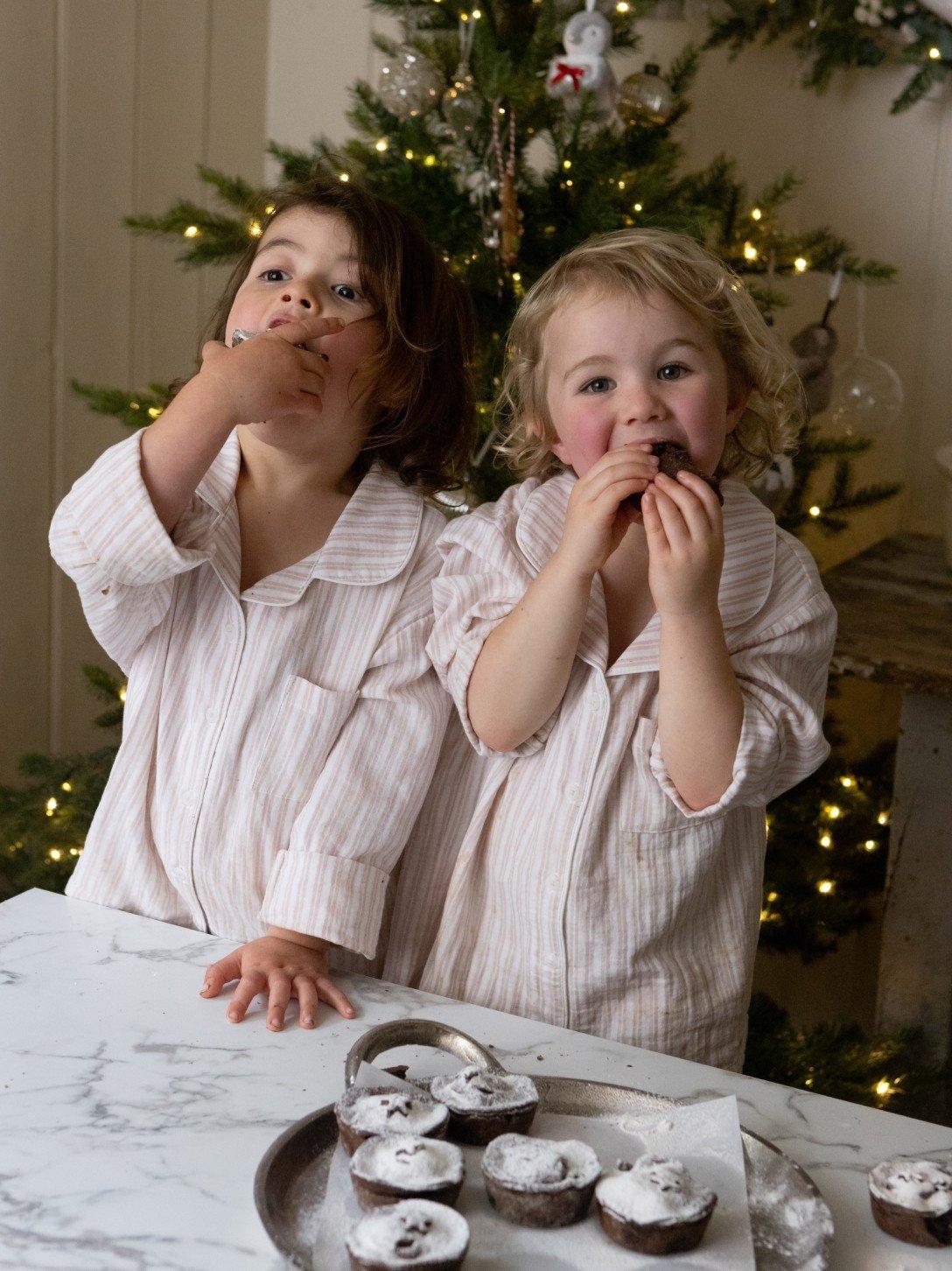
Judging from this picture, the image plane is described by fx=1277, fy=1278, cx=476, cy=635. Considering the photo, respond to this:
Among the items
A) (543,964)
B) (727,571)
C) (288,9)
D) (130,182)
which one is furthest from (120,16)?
(543,964)

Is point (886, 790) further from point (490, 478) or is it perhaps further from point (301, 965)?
point (301, 965)

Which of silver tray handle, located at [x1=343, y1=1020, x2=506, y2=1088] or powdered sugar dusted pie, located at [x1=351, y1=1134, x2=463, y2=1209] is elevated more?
powdered sugar dusted pie, located at [x1=351, y1=1134, x2=463, y2=1209]

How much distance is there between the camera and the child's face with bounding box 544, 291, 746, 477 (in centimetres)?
113

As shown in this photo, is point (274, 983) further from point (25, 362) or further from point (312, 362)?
point (25, 362)

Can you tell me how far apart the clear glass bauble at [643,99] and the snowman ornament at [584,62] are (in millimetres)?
153

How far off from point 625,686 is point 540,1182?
0.57 meters

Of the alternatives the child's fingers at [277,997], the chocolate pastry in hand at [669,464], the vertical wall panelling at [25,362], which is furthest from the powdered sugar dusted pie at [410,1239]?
the vertical wall panelling at [25,362]

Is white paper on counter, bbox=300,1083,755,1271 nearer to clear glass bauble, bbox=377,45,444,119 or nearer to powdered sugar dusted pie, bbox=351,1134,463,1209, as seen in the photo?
powdered sugar dusted pie, bbox=351,1134,463,1209

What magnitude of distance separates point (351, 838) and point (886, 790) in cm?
143

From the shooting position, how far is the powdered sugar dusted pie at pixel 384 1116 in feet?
2.28

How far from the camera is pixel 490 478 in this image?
6.03ft

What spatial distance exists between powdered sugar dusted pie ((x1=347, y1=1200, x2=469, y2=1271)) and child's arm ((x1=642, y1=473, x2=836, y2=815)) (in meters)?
0.53

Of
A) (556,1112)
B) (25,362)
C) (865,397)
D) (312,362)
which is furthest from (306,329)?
(865,397)

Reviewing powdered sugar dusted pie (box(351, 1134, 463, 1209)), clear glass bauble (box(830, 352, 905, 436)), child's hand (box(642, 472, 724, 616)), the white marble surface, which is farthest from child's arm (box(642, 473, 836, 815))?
clear glass bauble (box(830, 352, 905, 436))
